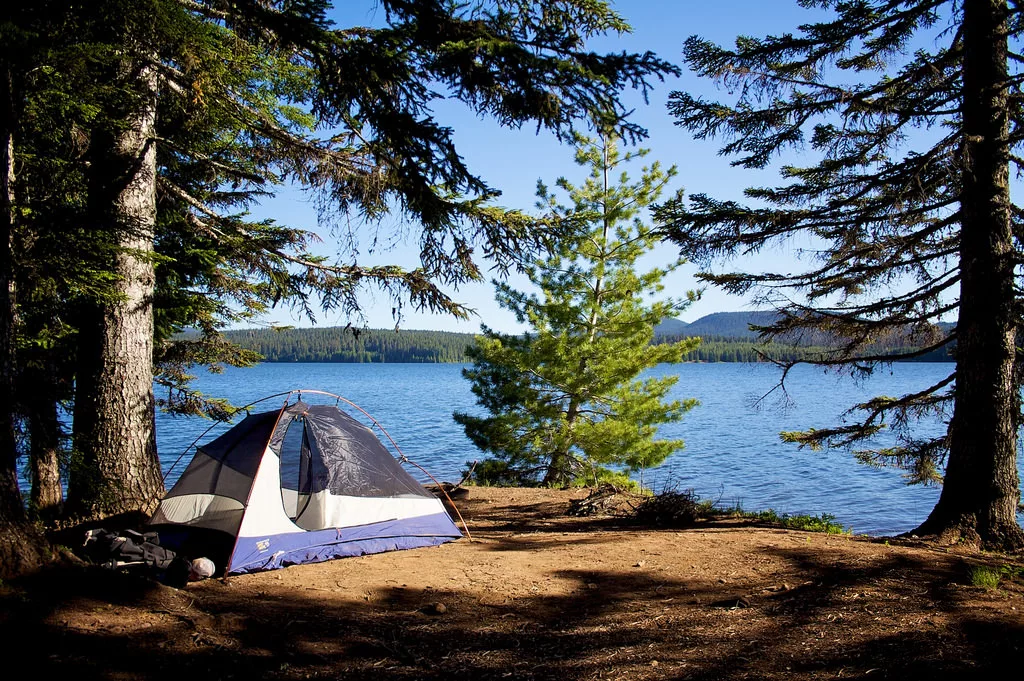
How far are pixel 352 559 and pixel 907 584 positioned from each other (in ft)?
16.1

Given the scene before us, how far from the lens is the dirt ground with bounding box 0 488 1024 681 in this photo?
3361 millimetres

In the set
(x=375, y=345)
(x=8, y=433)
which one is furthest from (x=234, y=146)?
(x=375, y=345)

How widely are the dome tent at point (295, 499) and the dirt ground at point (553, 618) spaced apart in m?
0.37

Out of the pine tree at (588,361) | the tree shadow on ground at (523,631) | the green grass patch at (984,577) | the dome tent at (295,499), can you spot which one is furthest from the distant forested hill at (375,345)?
the green grass patch at (984,577)

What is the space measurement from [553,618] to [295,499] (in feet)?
11.1

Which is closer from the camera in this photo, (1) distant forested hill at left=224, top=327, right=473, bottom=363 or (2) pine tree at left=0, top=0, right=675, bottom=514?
(2) pine tree at left=0, top=0, right=675, bottom=514

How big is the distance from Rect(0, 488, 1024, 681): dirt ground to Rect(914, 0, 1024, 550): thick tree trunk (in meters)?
0.82

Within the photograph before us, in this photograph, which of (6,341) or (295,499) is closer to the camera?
(6,341)

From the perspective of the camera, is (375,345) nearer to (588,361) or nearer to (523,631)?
(588,361)

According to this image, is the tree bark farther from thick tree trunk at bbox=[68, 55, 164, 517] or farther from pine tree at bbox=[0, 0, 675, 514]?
thick tree trunk at bbox=[68, 55, 164, 517]

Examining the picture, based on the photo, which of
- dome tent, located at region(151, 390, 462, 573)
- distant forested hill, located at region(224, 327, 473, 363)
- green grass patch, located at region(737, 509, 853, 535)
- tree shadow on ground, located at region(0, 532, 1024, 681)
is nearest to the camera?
tree shadow on ground, located at region(0, 532, 1024, 681)

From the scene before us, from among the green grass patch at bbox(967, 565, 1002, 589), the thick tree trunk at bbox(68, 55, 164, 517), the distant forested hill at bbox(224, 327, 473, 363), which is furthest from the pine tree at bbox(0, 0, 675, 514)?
the distant forested hill at bbox(224, 327, 473, 363)

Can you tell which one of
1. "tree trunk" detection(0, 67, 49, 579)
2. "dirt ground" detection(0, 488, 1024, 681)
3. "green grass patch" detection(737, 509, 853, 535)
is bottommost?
"green grass patch" detection(737, 509, 853, 535)

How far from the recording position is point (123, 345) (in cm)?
707
